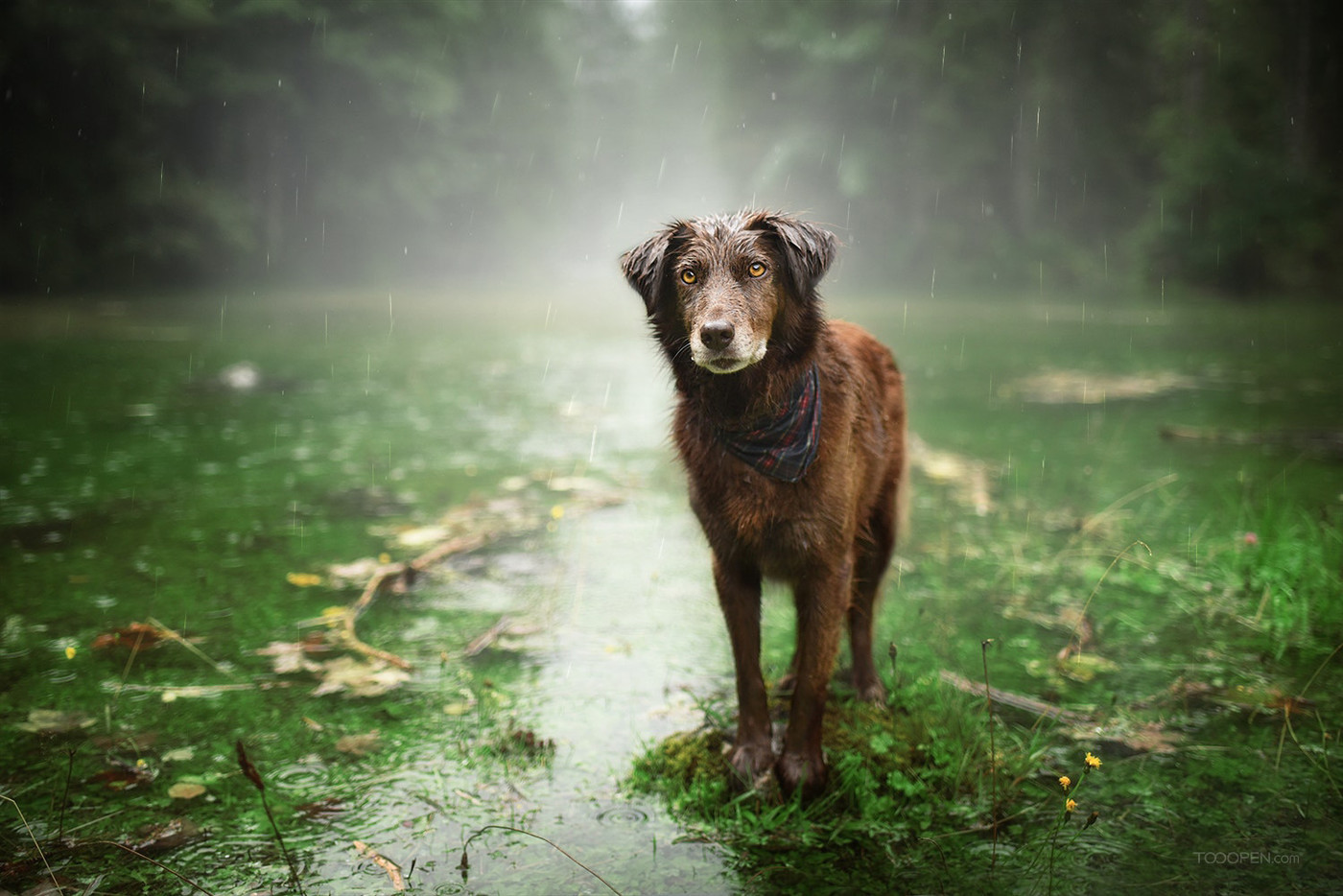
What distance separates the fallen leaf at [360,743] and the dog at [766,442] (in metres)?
1.26

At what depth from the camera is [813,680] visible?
2.73 meters

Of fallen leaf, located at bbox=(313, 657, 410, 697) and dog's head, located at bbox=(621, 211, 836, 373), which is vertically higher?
dog's head, located at bbox=(621, 211, 836, 373)

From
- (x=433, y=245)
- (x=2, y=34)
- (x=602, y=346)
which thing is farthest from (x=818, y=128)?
(x=2, y=34)

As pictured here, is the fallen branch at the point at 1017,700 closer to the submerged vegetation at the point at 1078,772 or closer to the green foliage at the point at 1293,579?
the submerged vegetation at the point at 1078,772

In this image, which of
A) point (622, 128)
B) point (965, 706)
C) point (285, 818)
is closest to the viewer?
point (285, 818)

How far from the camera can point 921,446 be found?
304 inches

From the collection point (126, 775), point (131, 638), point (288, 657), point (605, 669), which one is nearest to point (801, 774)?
point (605, 669)

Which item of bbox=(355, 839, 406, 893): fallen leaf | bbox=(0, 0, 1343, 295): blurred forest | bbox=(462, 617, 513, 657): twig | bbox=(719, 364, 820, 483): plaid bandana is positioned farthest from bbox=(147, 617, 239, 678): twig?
bbox=(0, 0, 1343, 295): blurred forest

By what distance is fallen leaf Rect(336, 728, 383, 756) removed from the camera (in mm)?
3021

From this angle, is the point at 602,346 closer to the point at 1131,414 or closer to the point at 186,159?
the point at 1131,414

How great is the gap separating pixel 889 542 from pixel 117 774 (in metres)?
2.86

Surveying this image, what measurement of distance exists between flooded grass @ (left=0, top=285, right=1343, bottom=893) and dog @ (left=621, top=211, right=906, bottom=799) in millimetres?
207

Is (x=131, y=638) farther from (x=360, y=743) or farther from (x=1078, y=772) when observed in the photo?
(x=1078, y=772)

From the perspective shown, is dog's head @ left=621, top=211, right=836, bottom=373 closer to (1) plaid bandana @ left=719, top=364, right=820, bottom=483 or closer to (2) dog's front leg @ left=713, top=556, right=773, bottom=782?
(1) plaid bandana @ left=719, top=364, right=820, bottom=483
